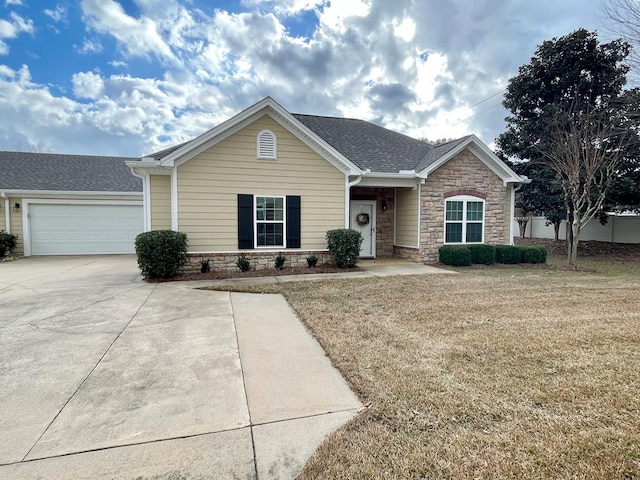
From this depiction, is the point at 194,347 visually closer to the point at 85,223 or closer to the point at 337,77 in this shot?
the point at 85,223

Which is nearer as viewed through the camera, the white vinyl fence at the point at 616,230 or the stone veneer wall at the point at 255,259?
the stone veneer wall at the point at 255,259

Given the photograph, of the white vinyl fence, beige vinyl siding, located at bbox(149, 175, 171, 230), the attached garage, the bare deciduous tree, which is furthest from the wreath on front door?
the white vinyl fence

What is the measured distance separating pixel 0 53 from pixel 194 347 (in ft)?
55.2

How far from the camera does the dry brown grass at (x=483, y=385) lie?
218 cm

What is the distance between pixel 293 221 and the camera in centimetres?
1044

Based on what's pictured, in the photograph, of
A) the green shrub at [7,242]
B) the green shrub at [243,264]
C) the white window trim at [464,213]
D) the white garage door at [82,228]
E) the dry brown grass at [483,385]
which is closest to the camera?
the dry brown grass at [483,385]

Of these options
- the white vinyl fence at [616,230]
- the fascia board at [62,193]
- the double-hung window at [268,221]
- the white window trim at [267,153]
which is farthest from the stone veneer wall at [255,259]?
the white vinyl fence at [616,230]

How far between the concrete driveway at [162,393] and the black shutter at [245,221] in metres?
4.14

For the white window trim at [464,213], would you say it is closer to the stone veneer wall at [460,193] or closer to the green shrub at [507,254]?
the stone veneer wall at [460,193]

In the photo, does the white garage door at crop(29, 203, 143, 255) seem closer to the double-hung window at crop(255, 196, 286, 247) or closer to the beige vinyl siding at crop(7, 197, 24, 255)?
the beige vinyl siding at crop(7, 197, 24, 255)

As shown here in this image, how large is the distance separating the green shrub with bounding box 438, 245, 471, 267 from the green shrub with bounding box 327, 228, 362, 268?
3.44m

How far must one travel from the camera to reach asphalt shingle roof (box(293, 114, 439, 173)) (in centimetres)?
1227

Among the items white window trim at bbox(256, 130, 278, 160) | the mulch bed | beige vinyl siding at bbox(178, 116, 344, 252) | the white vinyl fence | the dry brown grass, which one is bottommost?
the dry brown grass

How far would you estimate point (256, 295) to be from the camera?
7156mm
